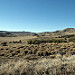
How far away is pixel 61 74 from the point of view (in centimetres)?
500

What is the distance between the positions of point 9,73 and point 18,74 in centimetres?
67

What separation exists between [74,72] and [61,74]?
971mm

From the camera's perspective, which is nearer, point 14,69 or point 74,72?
point 74,72

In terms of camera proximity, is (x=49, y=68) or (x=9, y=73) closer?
(x=9, y=73)

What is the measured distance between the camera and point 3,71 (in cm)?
527

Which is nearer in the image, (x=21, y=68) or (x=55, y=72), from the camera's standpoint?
(x=55, y=72)

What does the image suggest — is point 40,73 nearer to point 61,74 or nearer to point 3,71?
point 61,74

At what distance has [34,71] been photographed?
5.28m

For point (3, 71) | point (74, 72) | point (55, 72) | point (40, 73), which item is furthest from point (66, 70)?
point (3, 71)

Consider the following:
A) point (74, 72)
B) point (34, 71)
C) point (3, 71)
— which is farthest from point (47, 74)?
point (3, 71)

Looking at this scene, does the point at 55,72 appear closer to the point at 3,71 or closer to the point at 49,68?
the point at 49,68

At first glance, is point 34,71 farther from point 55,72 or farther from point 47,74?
point 55,72

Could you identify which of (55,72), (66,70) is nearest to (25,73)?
(55,72)

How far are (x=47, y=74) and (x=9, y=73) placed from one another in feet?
9.23
